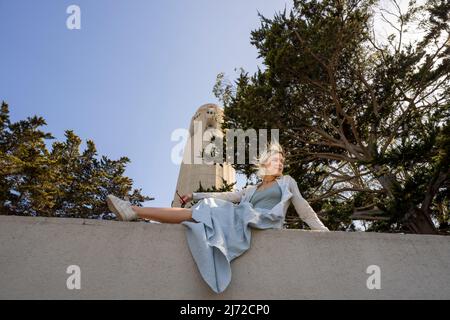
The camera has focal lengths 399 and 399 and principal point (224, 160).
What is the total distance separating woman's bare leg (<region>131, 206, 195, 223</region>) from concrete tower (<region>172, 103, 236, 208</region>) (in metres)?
8.28

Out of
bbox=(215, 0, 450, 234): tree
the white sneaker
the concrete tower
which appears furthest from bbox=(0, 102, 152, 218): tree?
the white sneaker

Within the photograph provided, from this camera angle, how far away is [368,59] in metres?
11.4

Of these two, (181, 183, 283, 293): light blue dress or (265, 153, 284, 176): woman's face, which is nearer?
(181, 183, 283, 293): light blue dress

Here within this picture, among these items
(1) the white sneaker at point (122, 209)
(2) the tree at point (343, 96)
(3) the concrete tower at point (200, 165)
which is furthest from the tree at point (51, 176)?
(1) the white sneaker at point (122, 209)

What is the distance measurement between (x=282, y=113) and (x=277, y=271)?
24.7 ft

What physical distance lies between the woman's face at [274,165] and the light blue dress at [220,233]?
0.58 meters

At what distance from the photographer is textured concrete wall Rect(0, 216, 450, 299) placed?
8.82 ft

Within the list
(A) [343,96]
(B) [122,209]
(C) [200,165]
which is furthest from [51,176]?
(B) [122,209]

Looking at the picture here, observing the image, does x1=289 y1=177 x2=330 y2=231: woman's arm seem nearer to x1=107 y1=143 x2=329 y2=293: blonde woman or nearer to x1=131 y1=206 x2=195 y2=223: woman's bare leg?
x1=107 y1=143 x2=329 y2=293: blonde woman

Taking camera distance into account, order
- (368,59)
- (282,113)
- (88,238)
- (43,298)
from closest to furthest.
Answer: (43,298)
(88,238)
(282,113)
(368,59)

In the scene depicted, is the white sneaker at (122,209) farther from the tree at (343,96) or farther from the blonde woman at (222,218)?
the tree at (343,96)

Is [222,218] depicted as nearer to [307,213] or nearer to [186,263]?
[186,263]
